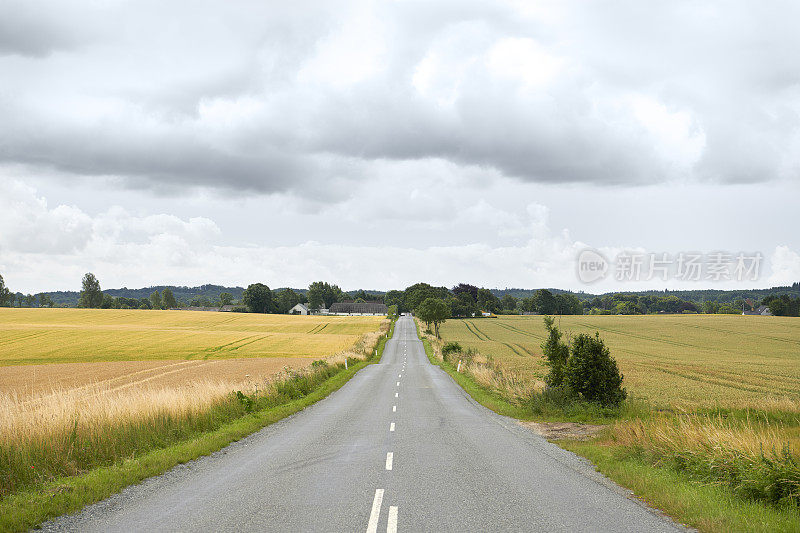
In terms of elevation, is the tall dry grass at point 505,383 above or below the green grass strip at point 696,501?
below

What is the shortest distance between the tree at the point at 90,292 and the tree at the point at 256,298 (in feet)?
188

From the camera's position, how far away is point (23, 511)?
298 inches

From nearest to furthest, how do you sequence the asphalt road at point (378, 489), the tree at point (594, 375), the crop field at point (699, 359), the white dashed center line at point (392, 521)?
1. the white dashed center line at point (392, 521)
2. the asphalt road at point (378, 489)
3. the tree at point (594, 375)
4. the crop field at point (699, 359)

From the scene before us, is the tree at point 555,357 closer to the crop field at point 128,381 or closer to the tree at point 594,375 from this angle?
the tree at point 594,375

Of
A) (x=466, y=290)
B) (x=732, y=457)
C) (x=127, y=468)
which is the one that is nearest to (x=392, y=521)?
(x=127, y=468)

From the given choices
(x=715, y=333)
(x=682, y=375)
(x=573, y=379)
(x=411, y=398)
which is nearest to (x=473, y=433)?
(x=573, y=379)

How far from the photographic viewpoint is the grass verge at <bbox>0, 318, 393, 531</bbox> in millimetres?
7824

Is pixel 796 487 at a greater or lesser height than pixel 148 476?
greater

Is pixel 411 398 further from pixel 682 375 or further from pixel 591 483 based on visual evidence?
pixel 682 375

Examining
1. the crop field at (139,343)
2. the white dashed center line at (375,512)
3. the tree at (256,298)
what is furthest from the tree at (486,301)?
the white dashed center line at (375,512)

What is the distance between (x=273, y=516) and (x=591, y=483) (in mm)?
6001

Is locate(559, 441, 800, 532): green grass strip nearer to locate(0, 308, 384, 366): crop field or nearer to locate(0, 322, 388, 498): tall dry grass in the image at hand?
locate(0, 322, 388, 498): tall dry grass

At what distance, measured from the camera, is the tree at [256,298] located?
616 ft

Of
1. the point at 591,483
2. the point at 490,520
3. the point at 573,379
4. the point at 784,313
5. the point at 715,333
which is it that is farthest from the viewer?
the point at 784,313
